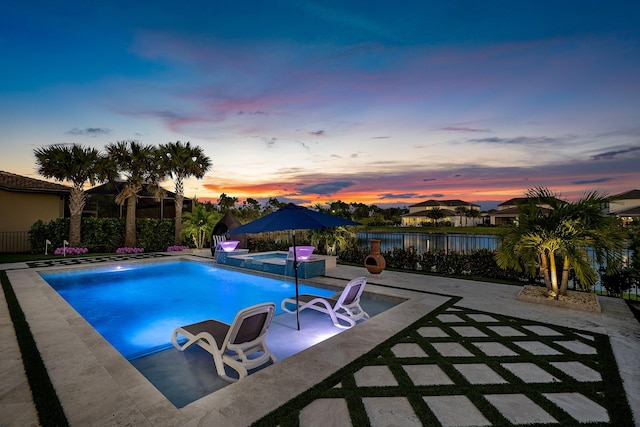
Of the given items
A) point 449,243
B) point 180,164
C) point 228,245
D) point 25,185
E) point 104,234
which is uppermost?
point 180,164

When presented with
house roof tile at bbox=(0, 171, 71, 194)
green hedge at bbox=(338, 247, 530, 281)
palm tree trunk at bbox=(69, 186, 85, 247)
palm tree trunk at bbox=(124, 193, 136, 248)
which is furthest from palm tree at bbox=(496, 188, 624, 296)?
house roof tile at bbox=(0, 171, 71, 194)

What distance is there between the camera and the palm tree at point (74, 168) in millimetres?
14508

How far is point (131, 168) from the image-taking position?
16.8 meters

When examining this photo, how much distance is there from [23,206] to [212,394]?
21049 millimetres

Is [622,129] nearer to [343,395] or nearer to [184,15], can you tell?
[343,395]

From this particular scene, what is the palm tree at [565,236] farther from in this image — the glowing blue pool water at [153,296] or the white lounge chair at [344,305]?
the glowing blue pool water at [153,296]

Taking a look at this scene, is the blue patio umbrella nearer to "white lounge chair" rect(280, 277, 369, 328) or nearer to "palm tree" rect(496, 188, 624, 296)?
"white lounge chair" rect(280, 277, 369, 328)

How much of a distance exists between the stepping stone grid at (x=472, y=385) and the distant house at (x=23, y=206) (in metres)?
20.5

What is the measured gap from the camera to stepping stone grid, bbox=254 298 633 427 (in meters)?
2.64

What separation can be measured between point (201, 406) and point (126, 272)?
36.9 ft

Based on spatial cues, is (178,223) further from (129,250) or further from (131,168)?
(131,168)

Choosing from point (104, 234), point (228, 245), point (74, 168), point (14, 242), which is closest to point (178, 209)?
point (104, 234)

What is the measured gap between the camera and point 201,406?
2.75 m

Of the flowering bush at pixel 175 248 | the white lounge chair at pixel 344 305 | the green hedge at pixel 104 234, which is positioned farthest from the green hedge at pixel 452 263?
the green hedge at pixel 104 234
